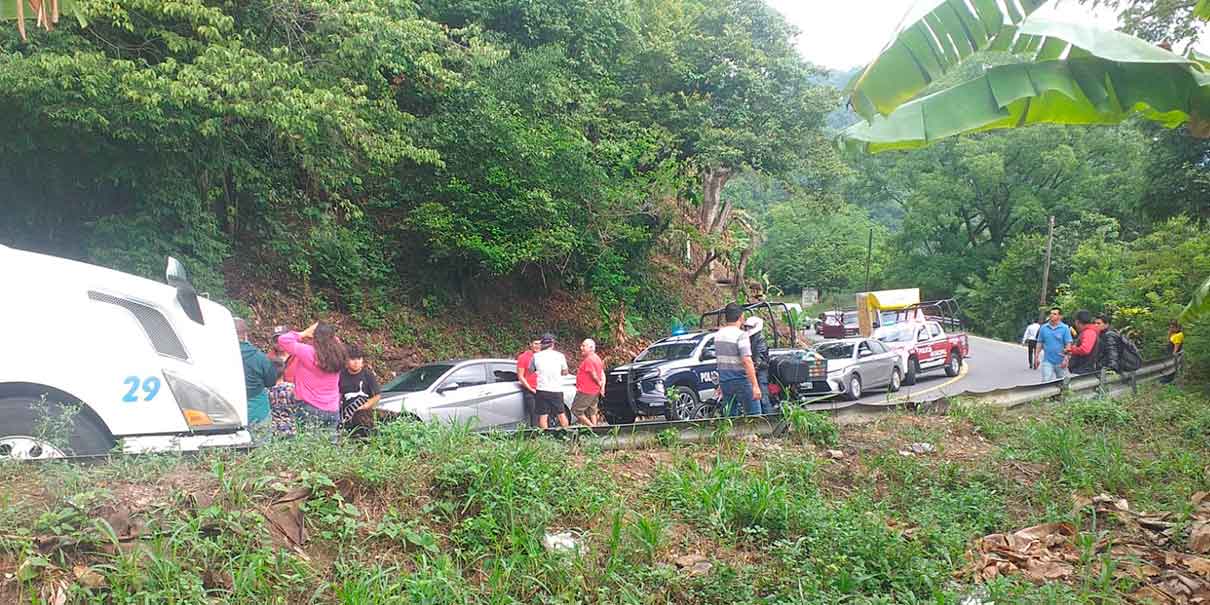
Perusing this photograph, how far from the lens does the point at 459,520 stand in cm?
526

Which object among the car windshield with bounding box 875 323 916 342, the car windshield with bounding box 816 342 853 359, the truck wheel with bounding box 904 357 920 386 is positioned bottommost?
the truck wheel with bounding box 904 357 920 386

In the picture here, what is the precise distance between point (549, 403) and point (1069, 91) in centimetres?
664

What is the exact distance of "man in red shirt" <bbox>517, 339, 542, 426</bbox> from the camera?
1055 centimetres

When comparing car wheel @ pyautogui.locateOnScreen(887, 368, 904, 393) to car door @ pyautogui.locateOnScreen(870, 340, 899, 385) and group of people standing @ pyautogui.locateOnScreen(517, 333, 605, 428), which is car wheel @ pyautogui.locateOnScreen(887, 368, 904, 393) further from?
group of people standing @ pyautogui.locateOnScreen(517, 333, 605, 428)

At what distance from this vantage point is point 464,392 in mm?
10891

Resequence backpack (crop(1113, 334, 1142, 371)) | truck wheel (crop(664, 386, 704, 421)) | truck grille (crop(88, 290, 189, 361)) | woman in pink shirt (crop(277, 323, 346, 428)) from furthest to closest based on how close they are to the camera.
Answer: backpack (crop(1113, 334, 1142, 371)), truck wheel (crop(664, 386, 704, 421)), woman in pink shirt (crop(277, 323, 346, 428)), truck grille (crop(88, 290, 189, 361))

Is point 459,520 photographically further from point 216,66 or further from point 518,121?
point 518,121

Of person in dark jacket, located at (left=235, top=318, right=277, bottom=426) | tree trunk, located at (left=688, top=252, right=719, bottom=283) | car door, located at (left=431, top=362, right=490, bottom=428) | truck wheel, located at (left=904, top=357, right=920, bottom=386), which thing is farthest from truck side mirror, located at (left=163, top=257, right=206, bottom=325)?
tree trunk, located at (left=688, top=252, right=719, bottom=283)

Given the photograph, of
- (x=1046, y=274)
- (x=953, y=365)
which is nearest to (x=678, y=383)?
(x=953, y=365)

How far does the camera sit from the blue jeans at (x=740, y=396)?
→ 9.16 metres

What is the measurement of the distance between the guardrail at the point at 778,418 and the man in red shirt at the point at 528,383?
3126mm

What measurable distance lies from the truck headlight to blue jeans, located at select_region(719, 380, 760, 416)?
499cm

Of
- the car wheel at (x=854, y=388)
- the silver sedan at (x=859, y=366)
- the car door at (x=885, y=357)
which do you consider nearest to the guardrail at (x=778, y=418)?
the silver sedan at (x=859, y=366)

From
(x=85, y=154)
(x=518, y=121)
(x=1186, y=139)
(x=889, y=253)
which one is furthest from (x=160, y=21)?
(x=889, y=253)
